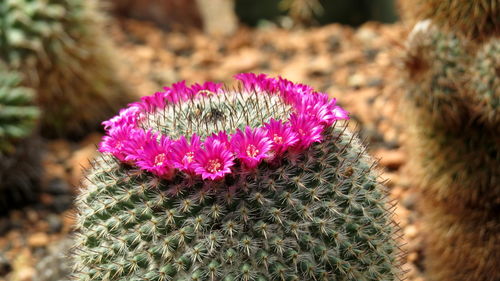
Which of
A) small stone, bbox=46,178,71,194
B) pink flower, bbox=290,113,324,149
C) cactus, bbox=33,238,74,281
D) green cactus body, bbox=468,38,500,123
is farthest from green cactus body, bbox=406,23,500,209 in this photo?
small stone, bbox=46,178,71,194

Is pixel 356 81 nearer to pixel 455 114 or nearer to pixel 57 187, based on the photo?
pixel 57 187

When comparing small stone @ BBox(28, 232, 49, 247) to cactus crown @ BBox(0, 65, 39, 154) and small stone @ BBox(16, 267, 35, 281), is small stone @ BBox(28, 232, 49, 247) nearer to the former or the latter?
small stone @ BBox(16, 267, 35, 281)

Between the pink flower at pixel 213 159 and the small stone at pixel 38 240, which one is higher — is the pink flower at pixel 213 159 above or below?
above

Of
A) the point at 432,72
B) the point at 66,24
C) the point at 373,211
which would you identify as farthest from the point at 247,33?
the point at 373,211

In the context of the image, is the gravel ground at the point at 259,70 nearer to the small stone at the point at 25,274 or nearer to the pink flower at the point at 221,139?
the small stone at the point at 25,274

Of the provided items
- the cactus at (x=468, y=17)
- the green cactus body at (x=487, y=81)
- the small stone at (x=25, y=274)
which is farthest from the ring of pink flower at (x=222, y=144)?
the small stone at (x=25, y=274)

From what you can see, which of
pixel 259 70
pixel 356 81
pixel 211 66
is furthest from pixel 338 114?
pixel 211 66
